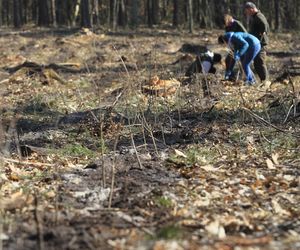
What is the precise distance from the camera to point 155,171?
573cm

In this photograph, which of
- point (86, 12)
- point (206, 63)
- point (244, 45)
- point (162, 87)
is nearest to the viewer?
point (162, 87)

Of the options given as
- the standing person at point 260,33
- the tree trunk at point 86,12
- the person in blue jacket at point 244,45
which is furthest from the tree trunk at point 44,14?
the person in blue jacket at point 244,45

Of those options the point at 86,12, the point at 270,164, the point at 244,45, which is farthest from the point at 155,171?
the point at 86,12

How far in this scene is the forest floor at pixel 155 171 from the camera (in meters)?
3.85

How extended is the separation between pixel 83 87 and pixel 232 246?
10.6 m

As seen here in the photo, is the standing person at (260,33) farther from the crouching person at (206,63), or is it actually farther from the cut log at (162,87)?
the cut log at (162,87)

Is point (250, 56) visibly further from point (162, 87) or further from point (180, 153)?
point (180, 153)

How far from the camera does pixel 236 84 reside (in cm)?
1173

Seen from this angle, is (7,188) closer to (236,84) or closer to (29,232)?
(29,232)

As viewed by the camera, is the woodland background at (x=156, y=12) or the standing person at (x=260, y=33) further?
the woodland background at (x=156, y=12)

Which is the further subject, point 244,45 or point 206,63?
point 206,63

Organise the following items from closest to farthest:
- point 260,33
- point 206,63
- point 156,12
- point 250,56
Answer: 1. point 250,56
2. point 260,33
3. point 206,63
4. point 156,12

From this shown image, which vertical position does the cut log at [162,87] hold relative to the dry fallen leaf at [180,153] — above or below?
below

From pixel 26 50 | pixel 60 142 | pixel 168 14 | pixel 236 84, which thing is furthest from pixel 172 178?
pixel 168 14
